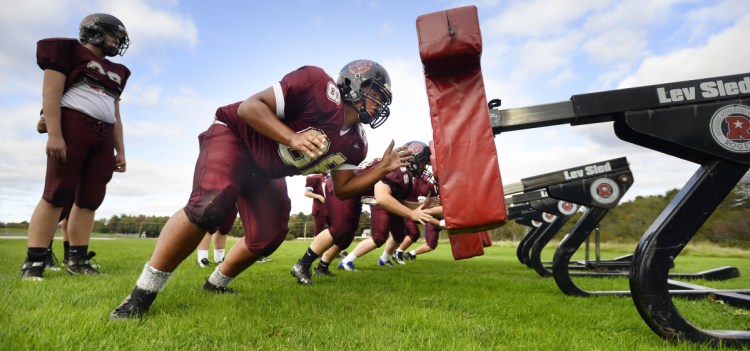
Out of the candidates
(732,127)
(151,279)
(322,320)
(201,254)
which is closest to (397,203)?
(322,320)

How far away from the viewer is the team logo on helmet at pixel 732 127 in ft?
6.17

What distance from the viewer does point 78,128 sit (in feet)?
10.9

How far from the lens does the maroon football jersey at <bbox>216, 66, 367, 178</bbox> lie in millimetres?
2447

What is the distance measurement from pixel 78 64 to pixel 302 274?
289 cm

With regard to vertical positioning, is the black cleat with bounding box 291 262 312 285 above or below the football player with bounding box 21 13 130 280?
below

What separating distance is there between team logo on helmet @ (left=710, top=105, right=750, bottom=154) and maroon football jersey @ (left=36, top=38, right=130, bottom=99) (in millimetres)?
4575

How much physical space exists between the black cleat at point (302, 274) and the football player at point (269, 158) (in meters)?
1.11

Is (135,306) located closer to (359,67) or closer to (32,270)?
(32,270)

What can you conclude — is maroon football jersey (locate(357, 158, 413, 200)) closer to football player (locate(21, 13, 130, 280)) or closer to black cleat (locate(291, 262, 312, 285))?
black cleat (locate(291, 262, 312, 285))

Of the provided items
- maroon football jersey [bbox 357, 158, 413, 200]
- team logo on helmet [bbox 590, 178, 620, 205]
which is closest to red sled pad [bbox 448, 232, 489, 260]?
team logo on helmet [bbox 590, 178, 620, 205]

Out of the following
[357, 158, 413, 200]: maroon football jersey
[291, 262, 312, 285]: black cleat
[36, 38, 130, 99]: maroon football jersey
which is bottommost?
[291, 262, 312, 285]: black cleat

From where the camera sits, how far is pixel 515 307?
2.85 metres

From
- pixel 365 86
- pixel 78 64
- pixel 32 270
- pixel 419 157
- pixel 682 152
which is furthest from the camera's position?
pixel 419 157

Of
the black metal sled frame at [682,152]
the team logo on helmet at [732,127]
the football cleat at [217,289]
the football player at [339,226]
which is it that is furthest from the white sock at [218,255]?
the team logo on helmet at [732,127]
